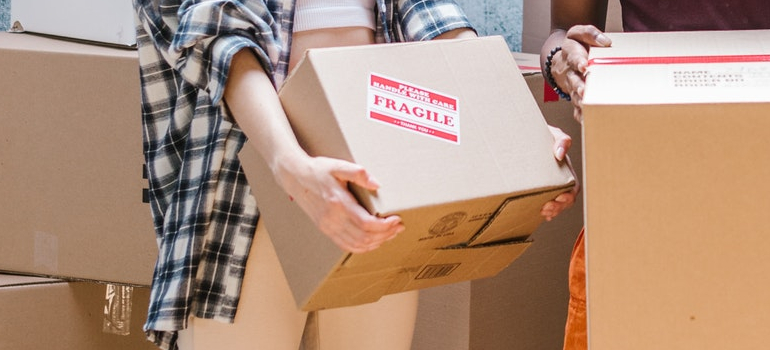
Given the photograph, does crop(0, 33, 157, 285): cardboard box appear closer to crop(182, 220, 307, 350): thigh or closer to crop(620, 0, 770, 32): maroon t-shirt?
crop(182, 220, 307, 350): thigh

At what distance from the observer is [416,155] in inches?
38.5

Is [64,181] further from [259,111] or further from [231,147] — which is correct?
[259,111]

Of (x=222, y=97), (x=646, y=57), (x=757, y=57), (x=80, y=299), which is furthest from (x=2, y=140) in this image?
(x=757, y=57)

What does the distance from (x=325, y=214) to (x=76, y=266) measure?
2.98 feet

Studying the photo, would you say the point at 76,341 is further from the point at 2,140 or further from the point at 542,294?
the point at 542,294

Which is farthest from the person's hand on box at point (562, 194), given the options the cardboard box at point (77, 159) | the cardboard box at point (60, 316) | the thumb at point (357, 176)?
the cardboard box at point (60, 316)

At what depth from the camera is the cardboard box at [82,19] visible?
5.58ft

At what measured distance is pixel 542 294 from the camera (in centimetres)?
185

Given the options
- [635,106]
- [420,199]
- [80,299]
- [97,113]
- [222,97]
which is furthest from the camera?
[80,299]

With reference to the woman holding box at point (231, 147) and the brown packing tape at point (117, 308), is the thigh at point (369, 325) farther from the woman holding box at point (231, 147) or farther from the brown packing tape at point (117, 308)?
the brown packing tape at point (117, 308)

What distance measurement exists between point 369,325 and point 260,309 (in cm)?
15

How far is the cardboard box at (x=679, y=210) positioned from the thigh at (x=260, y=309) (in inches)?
16.8

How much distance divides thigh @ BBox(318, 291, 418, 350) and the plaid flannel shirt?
0.44 feet

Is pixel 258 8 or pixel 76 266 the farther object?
pixel 76 266
